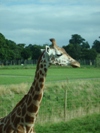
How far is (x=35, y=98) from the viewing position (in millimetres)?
5590

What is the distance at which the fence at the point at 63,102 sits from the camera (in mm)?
12000

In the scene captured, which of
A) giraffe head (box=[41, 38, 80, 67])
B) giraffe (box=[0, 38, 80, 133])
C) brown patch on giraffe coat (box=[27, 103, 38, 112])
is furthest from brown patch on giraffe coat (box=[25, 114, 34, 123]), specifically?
giraffe head (box=[41, 38, 80, 67])

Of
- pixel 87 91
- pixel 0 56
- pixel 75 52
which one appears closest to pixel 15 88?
pixel 87 91

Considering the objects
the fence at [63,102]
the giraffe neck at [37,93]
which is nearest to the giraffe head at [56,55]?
the giraffe neck at [37,93]

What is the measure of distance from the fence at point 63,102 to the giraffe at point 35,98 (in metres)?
5.34

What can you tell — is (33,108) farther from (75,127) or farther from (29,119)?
(75,127)

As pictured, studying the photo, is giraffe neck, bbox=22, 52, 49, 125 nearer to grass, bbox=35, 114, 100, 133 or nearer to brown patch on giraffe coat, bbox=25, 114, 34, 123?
brown patch on giraffe coat, bbox=25, 114, 34, 123

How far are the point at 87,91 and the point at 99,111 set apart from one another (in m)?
6.63

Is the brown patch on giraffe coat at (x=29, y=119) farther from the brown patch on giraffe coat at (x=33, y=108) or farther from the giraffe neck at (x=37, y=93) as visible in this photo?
the brown patch on giraffe coat at (x=33, y=108)

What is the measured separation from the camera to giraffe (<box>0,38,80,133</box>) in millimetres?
5398

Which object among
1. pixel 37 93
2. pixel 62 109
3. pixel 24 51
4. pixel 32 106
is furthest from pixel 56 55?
pixel 24 51

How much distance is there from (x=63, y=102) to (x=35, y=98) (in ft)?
33.9

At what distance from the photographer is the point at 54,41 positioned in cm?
548

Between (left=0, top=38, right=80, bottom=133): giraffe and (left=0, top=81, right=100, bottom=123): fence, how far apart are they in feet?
17.5
